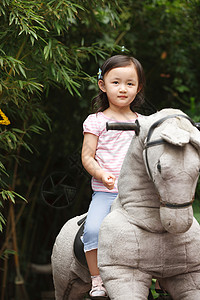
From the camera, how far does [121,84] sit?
223cm

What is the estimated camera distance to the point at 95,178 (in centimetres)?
230

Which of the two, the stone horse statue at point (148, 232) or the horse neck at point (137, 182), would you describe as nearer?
the stone horse statue at point (148, 232)

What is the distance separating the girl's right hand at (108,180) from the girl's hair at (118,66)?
1.66 ft

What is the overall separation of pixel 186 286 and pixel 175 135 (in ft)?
2.18

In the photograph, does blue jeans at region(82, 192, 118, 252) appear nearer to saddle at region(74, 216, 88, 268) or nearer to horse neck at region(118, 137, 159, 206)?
saddle at region(74, 216, 88, 268)

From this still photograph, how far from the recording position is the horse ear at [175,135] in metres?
1.63

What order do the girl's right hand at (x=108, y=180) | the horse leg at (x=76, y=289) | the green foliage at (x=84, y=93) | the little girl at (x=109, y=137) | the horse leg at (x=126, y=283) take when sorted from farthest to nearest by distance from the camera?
the green foliage at (x=84, y=93) < the horse leg at (x=76, y=289) < the little girl at (x=109, y=137) < the girl's right hand at (x=108, y=180) < the horse leg at (x=126, y=283)

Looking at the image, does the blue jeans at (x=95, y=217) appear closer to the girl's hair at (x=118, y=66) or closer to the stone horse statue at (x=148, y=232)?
the stone horse statue at (x=148, y=232)

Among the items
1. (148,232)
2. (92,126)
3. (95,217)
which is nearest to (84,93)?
(92,126)

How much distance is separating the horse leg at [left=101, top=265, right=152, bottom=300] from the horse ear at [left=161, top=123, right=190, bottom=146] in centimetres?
57

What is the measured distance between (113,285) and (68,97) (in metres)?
2.69

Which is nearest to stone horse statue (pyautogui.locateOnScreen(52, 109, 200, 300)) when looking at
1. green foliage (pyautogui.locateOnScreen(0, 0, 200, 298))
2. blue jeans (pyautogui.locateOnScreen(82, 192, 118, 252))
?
blue jeans (pyautogui.locateOnScreen(82, 192, 118, 252))

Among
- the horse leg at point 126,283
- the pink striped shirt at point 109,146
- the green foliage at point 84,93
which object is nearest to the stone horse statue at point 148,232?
the horse leg at point 126,283

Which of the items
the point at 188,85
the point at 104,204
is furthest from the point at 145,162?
the point at 188,85
